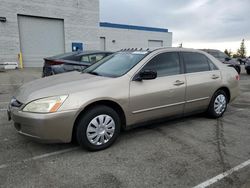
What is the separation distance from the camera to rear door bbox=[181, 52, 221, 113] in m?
4.47

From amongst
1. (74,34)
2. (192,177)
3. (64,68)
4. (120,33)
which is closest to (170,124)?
(192,177)

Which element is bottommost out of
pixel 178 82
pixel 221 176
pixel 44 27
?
pixel 221 176

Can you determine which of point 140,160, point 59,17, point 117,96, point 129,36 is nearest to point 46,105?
point 117,96

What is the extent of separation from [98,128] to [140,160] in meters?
0.78

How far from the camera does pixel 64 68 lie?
24.1ft

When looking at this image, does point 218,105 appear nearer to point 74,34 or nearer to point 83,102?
point 83,102

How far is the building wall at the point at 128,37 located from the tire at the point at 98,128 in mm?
26339

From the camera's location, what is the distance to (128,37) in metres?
31.2

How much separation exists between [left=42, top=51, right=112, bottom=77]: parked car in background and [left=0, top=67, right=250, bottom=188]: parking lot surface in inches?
127

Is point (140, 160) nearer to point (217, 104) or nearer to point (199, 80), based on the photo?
point (199, 80)

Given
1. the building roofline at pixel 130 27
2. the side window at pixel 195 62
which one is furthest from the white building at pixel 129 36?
the side window at pixel 195 62

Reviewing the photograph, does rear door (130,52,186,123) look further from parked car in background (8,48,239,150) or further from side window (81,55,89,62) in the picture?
side window (81,55,89,62)

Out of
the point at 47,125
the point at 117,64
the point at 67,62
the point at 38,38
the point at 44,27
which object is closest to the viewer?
the point at 47,125

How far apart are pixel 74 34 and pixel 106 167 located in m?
20.5
